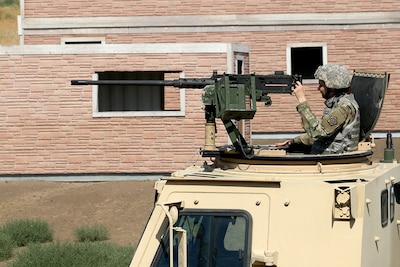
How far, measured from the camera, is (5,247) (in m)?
15.2

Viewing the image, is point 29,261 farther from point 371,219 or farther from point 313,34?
point 313,34

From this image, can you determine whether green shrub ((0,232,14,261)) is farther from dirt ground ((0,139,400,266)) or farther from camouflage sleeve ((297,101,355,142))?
camouflage sleeve ((297,101,355,142))

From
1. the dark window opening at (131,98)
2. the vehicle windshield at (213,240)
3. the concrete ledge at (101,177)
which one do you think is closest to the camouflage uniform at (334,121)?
the vehicle windshield at (213,240)

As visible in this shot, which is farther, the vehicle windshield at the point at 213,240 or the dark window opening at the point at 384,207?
the dark window opening at the point at 384,207

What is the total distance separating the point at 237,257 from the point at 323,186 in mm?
719

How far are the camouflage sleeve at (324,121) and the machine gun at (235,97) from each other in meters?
0.37

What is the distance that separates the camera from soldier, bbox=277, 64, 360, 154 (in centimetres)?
663

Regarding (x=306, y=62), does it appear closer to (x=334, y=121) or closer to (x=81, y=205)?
(x=81, y=205)

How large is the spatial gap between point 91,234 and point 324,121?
9.88 meters

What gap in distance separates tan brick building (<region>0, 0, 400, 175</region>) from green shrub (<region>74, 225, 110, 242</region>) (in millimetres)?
3997

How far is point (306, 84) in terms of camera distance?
25109 mm

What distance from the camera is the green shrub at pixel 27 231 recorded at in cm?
1592

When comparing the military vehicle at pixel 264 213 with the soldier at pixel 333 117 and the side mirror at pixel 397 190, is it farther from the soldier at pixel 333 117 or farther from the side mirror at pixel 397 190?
the side mirror at pixel 397 190

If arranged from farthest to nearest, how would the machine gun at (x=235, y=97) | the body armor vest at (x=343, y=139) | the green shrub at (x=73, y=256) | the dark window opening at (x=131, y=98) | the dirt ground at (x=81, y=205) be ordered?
the dark window opening at (x=131, y=98), the dirt ground at (x=81, y=205), the green shrub at (x=73, y=256), the body armor vest at (x=343, y=139), the machine gun at (x=235, y=97)
